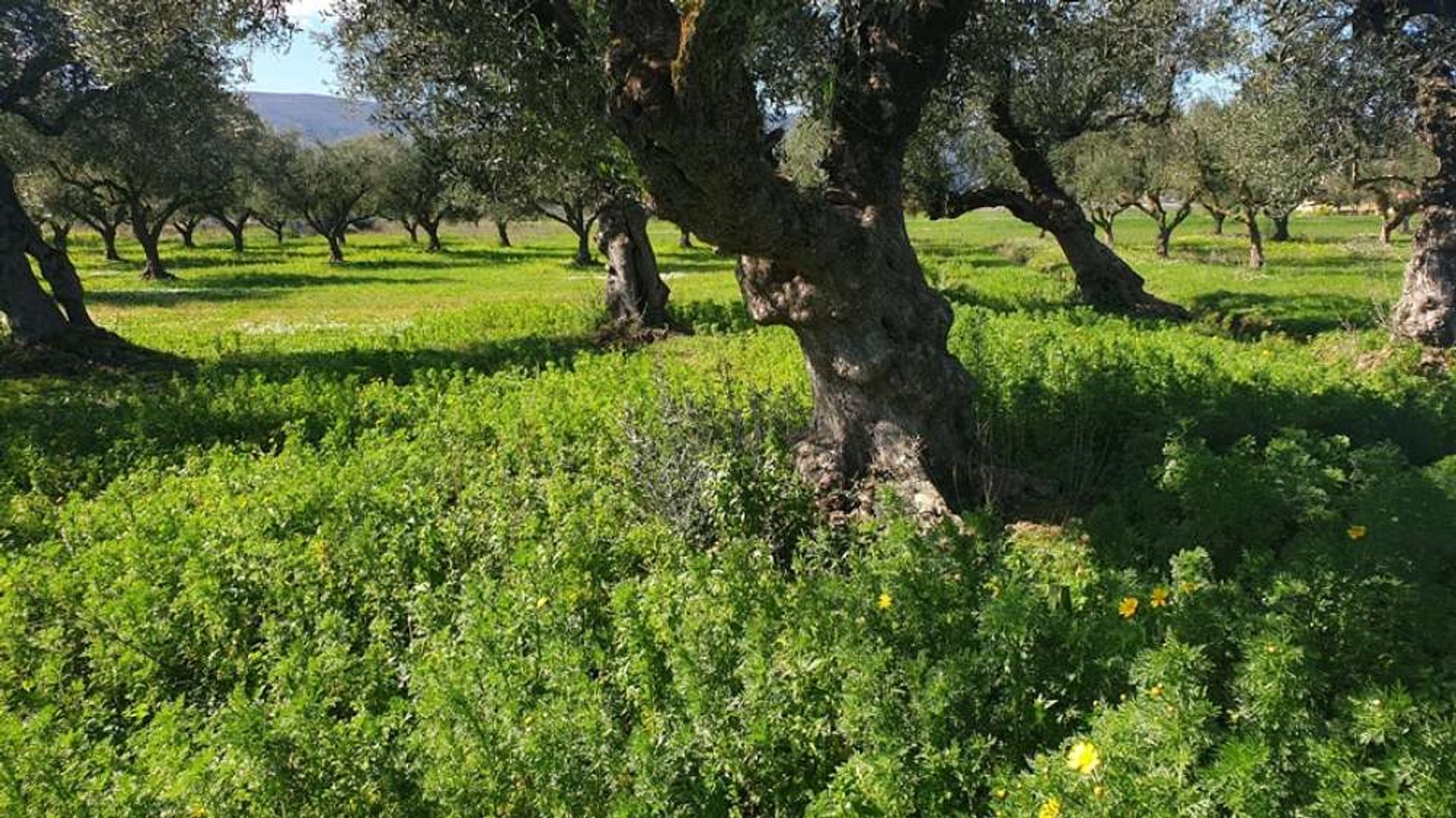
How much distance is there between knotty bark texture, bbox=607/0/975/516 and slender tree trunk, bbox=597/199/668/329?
10864mm

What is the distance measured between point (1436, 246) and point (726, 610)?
1411 centimetres

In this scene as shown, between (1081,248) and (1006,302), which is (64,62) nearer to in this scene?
(1006,302)

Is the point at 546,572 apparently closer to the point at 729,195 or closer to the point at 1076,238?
the point at 729,195

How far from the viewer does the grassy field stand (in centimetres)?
343

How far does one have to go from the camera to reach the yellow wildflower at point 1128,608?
165 inches

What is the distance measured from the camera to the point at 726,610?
4641mm

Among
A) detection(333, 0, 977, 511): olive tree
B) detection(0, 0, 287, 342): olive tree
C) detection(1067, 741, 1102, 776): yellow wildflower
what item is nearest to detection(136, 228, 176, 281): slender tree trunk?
detection(0, 0, 287, 342): olive tree

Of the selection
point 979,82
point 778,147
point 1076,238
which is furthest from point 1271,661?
point 1076,238

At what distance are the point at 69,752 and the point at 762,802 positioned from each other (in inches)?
132

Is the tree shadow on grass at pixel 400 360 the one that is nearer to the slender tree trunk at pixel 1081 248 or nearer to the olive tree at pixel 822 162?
the olive tree at pixel 822 162

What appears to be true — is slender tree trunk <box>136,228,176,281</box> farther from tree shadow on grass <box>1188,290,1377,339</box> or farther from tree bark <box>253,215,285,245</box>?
tree shadow on grass <box>1188,290,1377,339</box>

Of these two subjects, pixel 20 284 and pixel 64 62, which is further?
pixel 64 62

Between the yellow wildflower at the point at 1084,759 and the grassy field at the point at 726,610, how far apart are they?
0.05 ft

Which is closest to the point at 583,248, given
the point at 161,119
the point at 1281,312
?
the point at 161,119
